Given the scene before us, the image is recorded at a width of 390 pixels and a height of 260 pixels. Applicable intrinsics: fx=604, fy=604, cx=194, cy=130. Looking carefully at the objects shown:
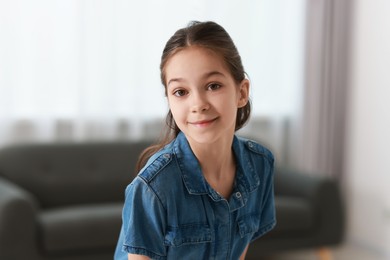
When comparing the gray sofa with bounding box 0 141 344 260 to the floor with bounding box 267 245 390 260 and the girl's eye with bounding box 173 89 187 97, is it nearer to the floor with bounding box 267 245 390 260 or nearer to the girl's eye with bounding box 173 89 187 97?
the floor with bounding box 267 245 390 260

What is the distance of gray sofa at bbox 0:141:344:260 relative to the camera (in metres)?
3.08

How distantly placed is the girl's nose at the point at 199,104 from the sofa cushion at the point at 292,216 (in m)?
2.15

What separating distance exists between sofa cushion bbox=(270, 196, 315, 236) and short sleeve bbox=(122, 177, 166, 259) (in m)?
2.09

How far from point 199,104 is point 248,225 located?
15.2 inches

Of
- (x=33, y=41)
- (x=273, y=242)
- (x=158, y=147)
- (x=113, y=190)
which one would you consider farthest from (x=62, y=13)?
(x=158, y=147)

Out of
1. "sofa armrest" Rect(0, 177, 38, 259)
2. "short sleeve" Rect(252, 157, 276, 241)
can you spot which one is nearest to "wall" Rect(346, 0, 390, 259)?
"sofa armrest" Rect(0, 177, 38, 259)

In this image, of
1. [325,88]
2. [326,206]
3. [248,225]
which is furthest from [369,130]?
[248,225]

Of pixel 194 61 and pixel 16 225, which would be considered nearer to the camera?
A: pixel 194 61

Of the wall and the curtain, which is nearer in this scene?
the wall

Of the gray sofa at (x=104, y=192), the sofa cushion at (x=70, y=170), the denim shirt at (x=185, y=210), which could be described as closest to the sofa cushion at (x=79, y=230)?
the gray sofa at (x=104, y=192)

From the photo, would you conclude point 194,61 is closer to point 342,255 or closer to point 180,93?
point 180,93

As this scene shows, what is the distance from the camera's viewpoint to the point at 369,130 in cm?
397

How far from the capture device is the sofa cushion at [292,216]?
3367 millimetres

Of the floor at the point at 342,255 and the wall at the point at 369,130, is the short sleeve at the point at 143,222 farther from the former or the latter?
the wall at the point at 369,130
